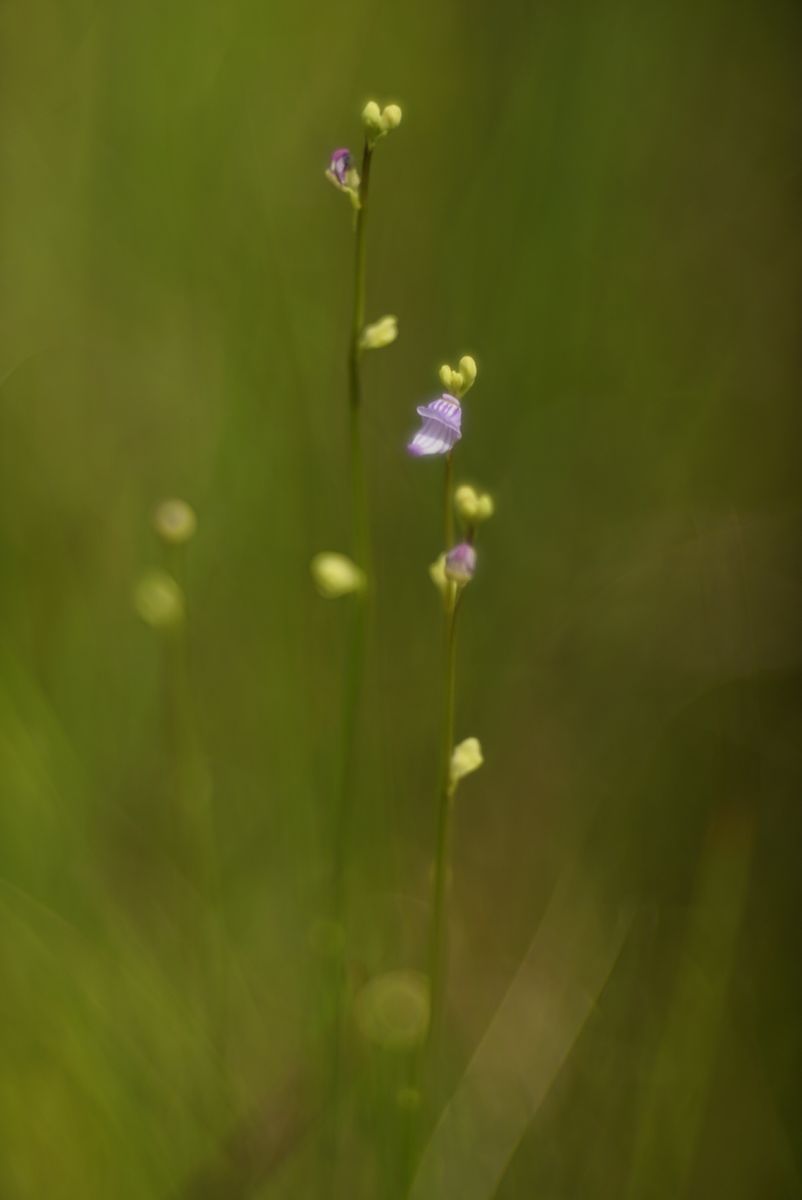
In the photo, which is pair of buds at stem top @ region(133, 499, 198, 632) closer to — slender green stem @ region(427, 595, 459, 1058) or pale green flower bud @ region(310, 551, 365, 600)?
pale green flower bud @ region(310, 551, 365, 600)

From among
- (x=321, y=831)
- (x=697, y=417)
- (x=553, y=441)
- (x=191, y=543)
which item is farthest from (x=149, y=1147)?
(x=697, y=417)

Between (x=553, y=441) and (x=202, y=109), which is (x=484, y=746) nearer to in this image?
(x=553, y=441)

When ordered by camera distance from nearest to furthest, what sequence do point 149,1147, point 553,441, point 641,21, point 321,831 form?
point 149,1147 < point 321,831 < point 553,441 < point 641,21

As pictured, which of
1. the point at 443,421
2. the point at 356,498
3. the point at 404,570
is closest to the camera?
the point at 443,421

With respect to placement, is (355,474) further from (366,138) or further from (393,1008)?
(393,1008)

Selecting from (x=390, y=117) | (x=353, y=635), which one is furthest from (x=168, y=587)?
(x=390, y=117)

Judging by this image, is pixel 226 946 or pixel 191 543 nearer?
pixel 226 946

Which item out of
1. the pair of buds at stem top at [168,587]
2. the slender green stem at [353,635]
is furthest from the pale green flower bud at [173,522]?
the slender green stem at [353,635]

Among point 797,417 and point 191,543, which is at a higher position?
point 797,417
